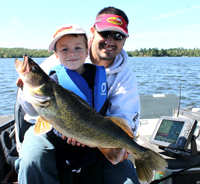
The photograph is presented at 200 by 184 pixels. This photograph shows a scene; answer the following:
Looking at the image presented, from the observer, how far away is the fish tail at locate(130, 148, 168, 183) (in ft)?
8.49

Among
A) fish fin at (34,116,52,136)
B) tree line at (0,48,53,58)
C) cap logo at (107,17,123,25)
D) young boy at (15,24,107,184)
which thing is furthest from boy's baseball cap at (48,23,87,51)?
tree line at (0,48,53,58)

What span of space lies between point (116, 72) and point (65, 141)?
1.49m

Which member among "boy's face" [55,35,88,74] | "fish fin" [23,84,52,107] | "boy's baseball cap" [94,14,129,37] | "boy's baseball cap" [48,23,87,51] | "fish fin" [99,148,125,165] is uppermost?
"boy's baseball cap" [94,14,129,37]

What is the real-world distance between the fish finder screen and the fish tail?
2.76 ft

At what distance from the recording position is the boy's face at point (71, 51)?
2795 mm

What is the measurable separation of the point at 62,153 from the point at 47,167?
27 centimetres

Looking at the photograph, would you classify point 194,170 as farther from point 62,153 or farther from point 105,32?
point 105,32

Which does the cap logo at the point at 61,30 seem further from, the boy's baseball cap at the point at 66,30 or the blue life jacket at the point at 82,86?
the blue life jacket at the point at 82,86

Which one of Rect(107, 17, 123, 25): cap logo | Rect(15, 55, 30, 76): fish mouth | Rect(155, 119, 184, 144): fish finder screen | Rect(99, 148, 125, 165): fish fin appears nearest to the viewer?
Rect(15, 55, 30, 76): fish mouth

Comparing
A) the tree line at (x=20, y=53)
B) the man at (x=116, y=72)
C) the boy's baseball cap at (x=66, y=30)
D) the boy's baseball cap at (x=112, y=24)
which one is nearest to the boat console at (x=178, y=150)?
the man at (x=116, y=72)

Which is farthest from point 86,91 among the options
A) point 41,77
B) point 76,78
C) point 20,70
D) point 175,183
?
point 175,183

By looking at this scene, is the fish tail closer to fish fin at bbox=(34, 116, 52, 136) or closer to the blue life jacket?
the blue life jacket

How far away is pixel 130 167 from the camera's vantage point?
9.84 feet

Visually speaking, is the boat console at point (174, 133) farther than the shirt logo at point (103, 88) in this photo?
Yes
